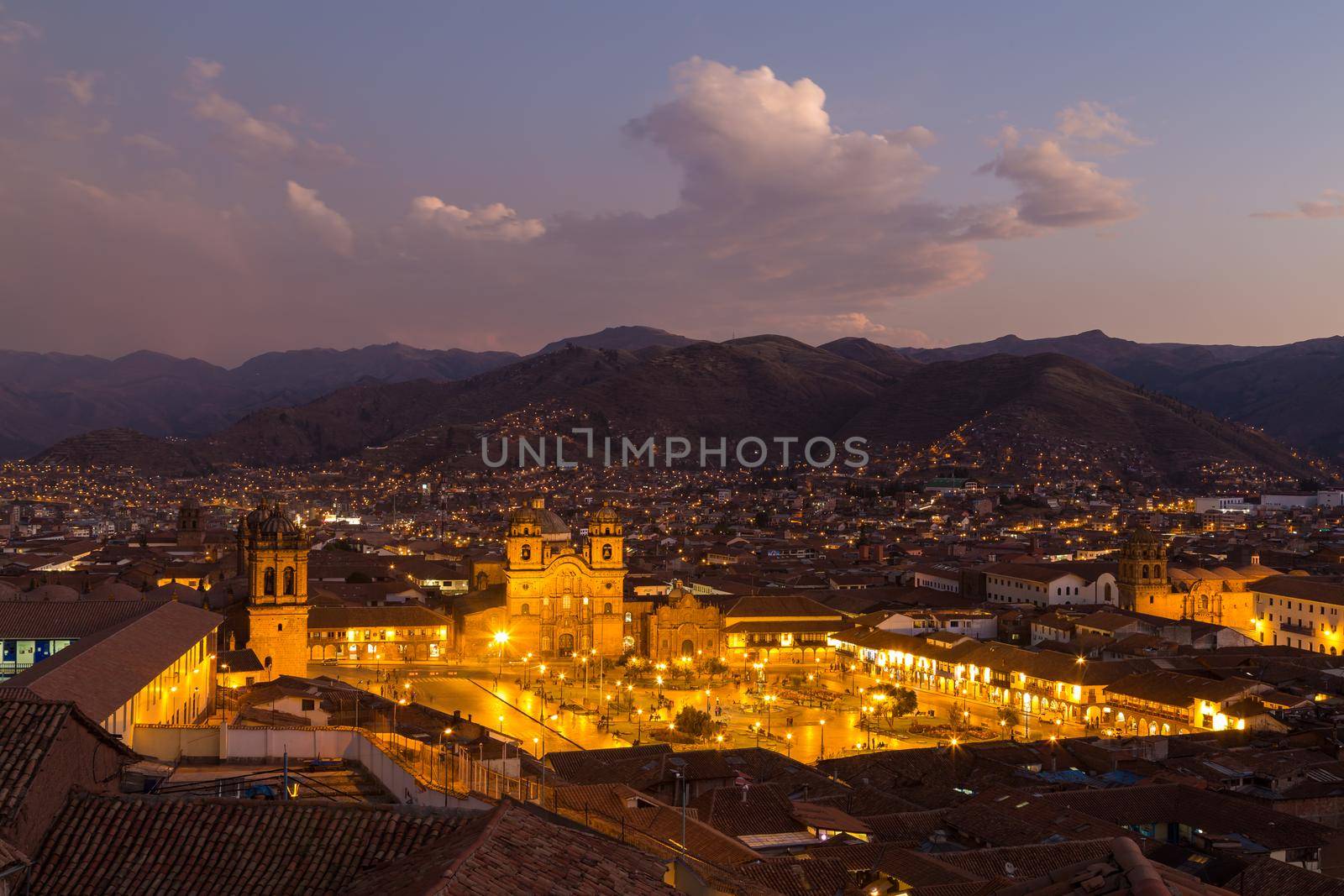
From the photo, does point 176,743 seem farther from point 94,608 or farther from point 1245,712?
point 1245,712

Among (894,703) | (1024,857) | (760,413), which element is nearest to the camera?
(1024,857)

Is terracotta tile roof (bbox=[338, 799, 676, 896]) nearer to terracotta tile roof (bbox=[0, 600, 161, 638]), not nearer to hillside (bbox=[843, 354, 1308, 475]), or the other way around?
terracotta tile roof (bbox=[0, 600, 161, 638])

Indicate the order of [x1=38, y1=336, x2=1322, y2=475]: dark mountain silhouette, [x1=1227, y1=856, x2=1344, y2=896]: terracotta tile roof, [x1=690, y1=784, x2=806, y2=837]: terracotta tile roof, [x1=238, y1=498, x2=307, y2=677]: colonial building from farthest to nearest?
1. [x1=38, y1=336, x2=1322, y2=475]: dark mountain silhouette
2. [x1=238, y1=498, x2=307, y2=677]: colonial building
3. [x1=690, y1=784, x2=806, y2=837]: terracotta tile roof
4. [x1=1227, y1=856, x2=1344, y2=896]: terracotta tile roof

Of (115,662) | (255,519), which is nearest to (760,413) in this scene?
(255,519)

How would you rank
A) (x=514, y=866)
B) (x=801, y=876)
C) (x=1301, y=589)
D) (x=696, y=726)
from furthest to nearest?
(x=1301, y=589) → (x=696, y=726) → (x=801, y=876) → (x=514, y=866)

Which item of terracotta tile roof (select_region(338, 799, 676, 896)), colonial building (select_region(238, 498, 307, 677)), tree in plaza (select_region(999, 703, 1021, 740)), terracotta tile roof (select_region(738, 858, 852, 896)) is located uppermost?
terracotta tile roof (select_region(338, 799, 676, 896))

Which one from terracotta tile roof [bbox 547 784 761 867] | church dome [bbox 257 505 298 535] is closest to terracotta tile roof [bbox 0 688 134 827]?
terracotta tile roof [bbox 547 784 761 867]

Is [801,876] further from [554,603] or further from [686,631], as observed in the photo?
[554,603]
